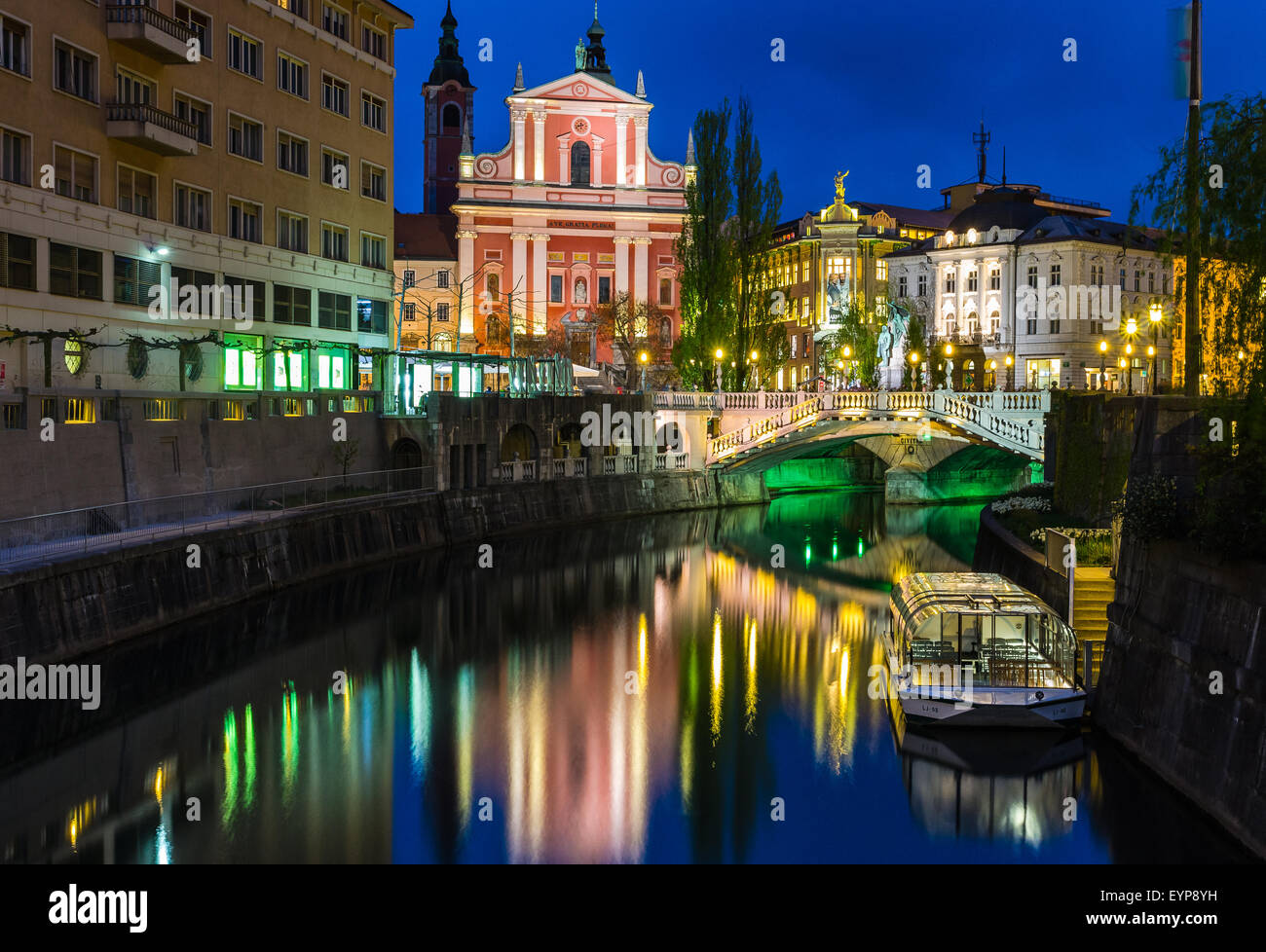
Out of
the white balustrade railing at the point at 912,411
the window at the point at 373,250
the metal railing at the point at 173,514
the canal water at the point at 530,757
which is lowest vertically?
the canal water at the point at 530,757

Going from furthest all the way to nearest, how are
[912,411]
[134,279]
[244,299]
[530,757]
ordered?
[912,411] → [244,299] → [134,279] → [530,757]

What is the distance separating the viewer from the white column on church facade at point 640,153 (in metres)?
97.4

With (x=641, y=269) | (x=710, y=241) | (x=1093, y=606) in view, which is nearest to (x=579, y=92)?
(x=641, y=269)

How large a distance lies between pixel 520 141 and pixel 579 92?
5.65 metres

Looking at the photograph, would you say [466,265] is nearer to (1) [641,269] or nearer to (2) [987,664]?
(1) [641,269]

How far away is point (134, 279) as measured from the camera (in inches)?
1855

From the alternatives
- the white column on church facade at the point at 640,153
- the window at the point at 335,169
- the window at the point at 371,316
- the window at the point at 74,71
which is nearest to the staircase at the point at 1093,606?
the window at the point at 74,71

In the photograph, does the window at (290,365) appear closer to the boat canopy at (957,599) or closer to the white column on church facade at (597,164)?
the boat canopy at (957,599)

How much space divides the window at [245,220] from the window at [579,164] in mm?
46118

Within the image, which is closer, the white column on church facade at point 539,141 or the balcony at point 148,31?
the balcony at point 148,31

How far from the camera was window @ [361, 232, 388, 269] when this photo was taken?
205ft

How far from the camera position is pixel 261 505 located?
1662 inches

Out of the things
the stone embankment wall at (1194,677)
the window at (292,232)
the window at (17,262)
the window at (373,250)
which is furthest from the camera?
the window at (373,250)
